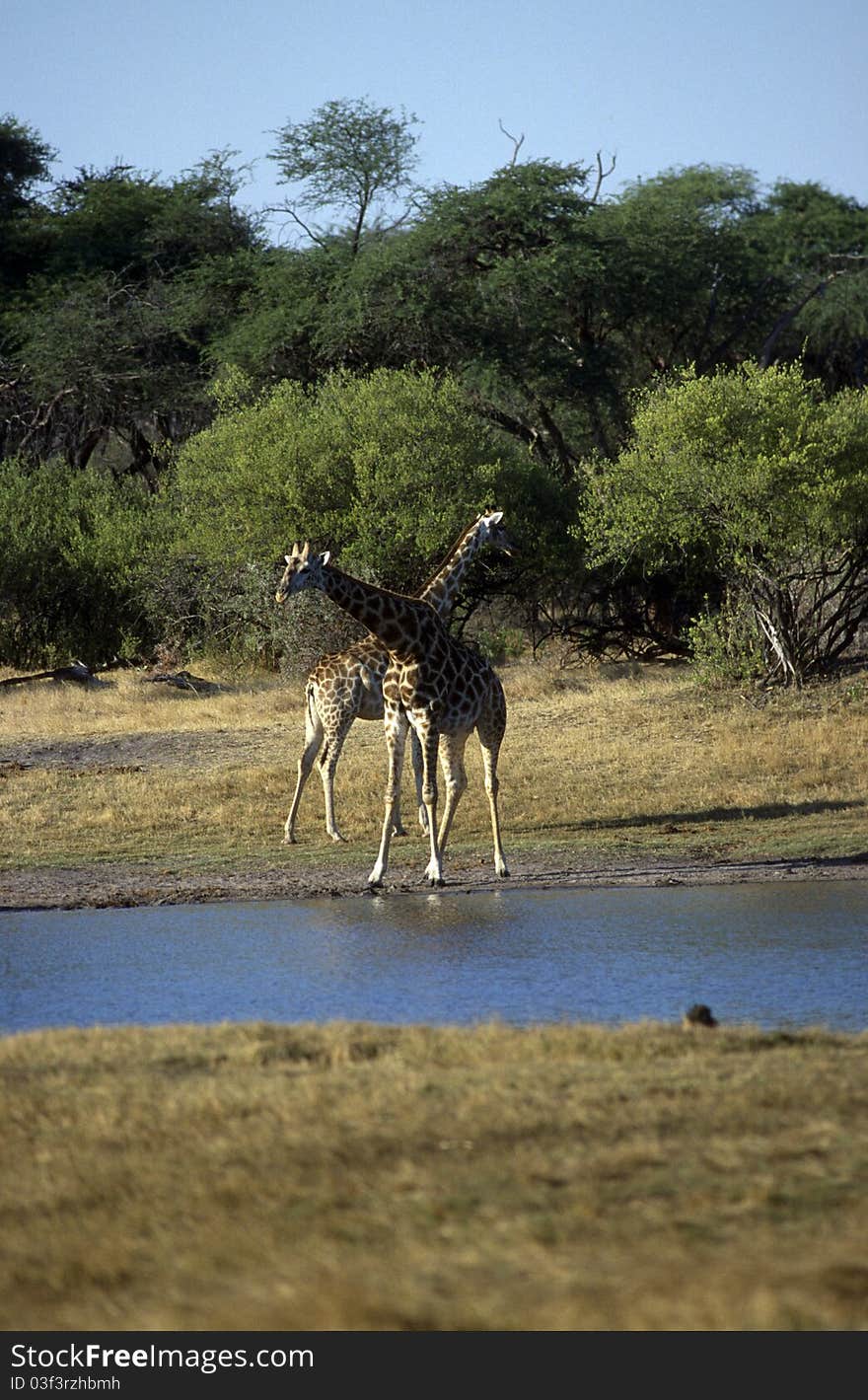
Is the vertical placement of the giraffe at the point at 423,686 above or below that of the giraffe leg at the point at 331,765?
above

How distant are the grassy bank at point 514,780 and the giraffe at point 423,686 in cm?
105

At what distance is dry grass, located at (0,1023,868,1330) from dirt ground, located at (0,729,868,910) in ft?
21.4

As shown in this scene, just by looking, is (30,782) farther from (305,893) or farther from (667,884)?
(667,884)

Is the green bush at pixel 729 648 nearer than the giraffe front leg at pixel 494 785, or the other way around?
the giraffe front leg at pixel 494 785

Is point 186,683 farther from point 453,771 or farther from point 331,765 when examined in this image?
point 453,771

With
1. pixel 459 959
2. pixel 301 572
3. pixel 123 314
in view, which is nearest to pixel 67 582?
pixel 123 314

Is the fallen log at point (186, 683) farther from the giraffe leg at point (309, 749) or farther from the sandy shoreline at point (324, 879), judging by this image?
the sandy shoreline at point (324, 879)

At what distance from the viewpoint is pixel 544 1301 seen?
379 cm

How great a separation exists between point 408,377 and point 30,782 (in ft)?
42.9

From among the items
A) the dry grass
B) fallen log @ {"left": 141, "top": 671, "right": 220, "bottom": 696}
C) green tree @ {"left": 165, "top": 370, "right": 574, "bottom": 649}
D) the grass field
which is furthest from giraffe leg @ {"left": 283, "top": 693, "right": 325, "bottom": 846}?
green tree @ {"left": 165, "top": 370, "right": 574, "bottom": 649}

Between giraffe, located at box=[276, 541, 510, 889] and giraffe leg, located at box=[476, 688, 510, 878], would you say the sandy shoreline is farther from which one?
giraffe leg, located at box=[476, 688, 510, 878]

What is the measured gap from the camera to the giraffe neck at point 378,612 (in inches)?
549

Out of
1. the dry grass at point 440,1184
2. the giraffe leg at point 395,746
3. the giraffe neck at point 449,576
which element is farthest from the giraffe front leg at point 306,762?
the dry grass at point 440,1184

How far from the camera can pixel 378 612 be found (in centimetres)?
1400
